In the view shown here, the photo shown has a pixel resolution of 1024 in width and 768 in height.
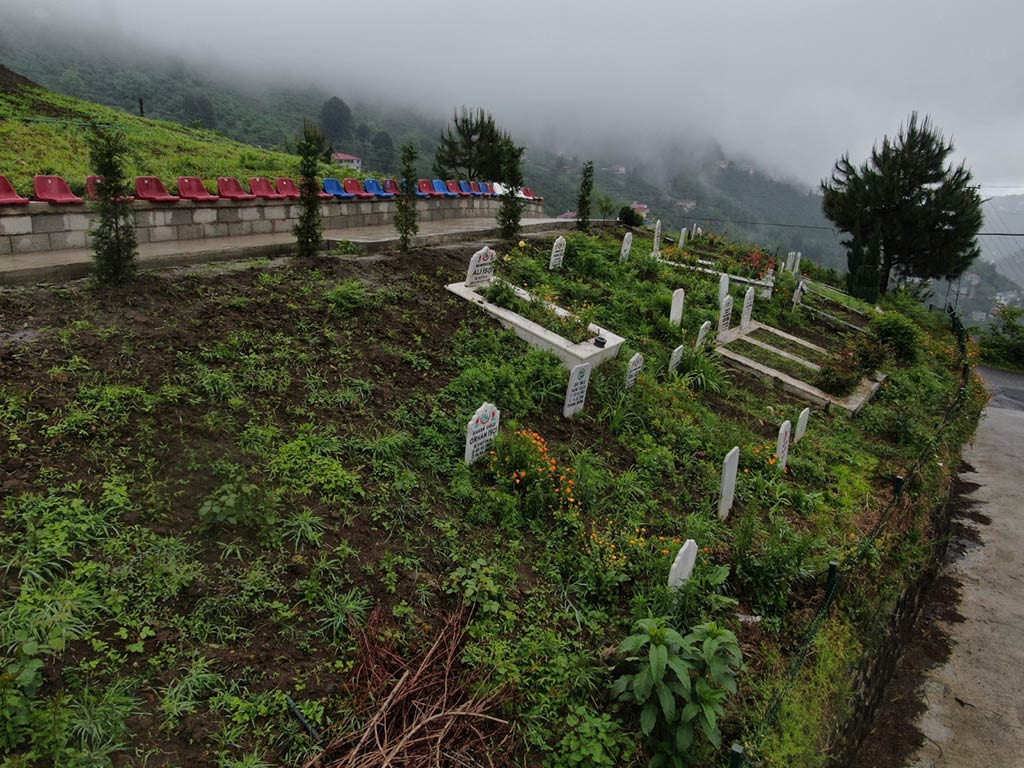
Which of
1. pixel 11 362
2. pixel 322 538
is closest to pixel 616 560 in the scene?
pixel 322 538

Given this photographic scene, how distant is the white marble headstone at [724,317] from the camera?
35.9 ft

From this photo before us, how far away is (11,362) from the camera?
14.9 feet

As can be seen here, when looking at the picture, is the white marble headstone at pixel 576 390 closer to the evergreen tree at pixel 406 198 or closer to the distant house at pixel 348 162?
the evergreen tree at pixel 406 198

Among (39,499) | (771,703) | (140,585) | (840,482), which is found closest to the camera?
(140,585)

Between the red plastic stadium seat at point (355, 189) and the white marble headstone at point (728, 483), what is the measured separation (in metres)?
8.56

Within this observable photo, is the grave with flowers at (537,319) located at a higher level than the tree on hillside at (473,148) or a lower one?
lower

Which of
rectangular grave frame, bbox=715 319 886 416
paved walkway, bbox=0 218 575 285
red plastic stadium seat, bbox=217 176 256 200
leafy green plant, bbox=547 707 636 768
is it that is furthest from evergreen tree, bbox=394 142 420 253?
leafy green plant, bbox=547 707 636 768

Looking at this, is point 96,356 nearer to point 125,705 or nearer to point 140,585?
point 140,585

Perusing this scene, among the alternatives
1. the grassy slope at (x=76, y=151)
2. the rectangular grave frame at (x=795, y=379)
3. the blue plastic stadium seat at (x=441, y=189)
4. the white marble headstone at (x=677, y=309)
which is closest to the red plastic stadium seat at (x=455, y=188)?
the blue plastic stadium seat at (x=441, y=189)

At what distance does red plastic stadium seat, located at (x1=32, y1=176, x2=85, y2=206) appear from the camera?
7.09m

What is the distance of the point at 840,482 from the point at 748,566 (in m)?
2.90

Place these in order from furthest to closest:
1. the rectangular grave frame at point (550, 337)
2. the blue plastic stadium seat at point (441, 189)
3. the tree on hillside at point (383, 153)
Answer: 1. the tree on hillside at point (383, 153)
2. the blue plastic stadium seat at point (441, 189)
3. the rectangular grave frame at point (550, 337)

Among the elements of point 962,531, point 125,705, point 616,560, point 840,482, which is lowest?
point 962,531

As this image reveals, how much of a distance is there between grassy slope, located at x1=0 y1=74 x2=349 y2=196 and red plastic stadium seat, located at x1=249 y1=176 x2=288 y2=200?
1152 mm
